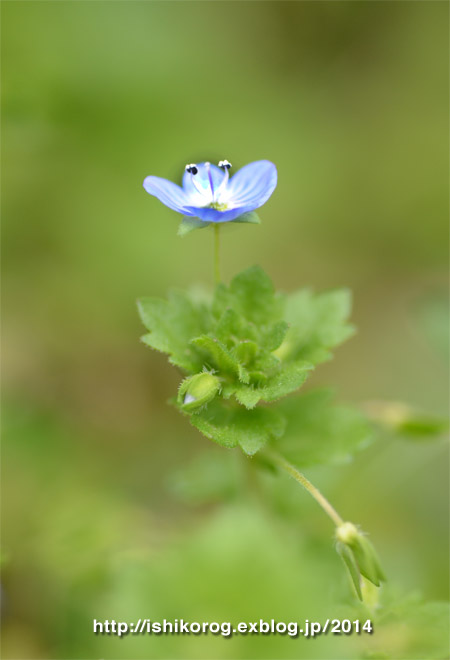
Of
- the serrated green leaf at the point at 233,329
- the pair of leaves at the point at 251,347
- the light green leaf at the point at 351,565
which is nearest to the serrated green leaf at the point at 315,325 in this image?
the pair of leaves at the point at 251,347

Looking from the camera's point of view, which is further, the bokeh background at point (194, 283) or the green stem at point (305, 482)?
the bokeh background at point (194, 283)

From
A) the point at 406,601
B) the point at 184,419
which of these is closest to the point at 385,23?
the point at 184,419

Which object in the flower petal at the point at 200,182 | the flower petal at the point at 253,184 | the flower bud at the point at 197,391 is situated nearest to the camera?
the flower bud at the point at 197,391

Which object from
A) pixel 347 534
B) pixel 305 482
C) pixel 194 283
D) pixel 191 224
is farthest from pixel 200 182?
pixel 194 283

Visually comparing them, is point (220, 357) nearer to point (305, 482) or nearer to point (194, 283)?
point (305, 482)

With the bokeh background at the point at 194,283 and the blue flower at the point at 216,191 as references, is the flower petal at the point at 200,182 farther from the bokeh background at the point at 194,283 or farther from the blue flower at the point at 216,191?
the bokeh background at the point at 194,283

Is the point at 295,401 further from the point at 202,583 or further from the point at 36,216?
the point at 36,216

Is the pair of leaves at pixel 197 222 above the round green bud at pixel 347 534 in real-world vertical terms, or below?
above

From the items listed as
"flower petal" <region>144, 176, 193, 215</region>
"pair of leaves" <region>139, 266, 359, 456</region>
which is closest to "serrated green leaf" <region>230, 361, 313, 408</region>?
"pair of leaves" <region>139, 266, 359, 456</region>
